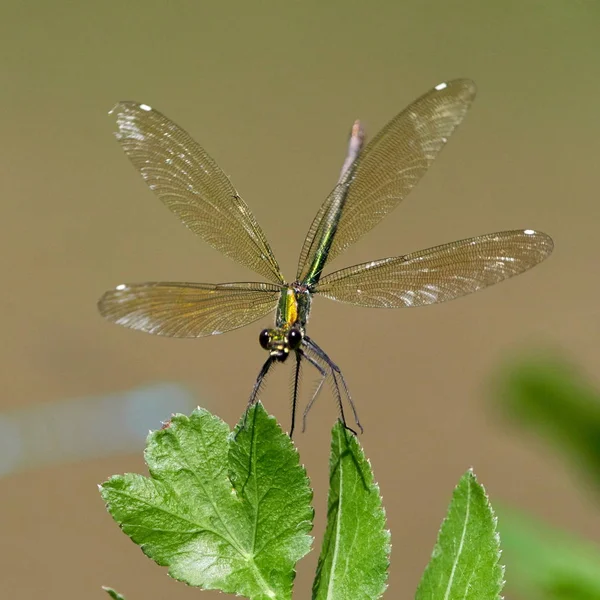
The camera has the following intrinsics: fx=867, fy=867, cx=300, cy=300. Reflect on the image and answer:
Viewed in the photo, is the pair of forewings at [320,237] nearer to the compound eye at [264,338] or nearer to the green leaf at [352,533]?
the compound eye at [264,338]

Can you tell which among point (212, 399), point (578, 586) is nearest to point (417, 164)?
point (578, 586)

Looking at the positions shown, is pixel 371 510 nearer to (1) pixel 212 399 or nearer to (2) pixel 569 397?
(2) pixel 569 397

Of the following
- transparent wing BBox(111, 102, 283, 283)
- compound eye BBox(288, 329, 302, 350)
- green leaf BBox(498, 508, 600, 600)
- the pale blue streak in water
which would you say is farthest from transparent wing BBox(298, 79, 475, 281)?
the pale blue streak in water

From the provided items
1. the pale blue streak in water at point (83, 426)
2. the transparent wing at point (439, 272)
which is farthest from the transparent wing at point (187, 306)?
the pale blue streak in water at point (83, 426)

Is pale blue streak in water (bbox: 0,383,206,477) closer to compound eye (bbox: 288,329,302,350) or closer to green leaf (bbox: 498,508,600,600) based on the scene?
green leaf (bbox: 498,508,600,600)

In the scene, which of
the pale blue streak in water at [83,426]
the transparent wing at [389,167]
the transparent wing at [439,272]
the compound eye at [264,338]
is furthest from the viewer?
the pale blue streak in water at [83,426]

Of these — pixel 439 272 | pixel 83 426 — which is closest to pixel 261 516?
pixel 439 272

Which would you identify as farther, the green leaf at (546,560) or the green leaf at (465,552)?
the green leaf at (546,560)
